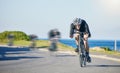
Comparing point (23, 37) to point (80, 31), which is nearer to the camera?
point (80, 31)

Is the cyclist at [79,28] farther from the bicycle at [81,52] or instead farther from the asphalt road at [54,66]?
the asphalt road at [54,66]

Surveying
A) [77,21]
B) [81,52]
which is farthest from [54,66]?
[77,21]

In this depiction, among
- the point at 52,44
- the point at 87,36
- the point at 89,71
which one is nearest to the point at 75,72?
the point at 89,71

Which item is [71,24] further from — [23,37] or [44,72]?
[23,37]

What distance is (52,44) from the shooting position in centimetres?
1780

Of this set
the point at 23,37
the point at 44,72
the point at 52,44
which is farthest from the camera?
the point at 23,37

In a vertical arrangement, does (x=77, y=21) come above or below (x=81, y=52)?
above

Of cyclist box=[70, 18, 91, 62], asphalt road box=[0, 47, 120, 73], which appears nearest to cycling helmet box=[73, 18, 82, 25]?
cyclist box=[70, 18, 91, 62]

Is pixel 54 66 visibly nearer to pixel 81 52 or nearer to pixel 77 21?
pixel 81 52

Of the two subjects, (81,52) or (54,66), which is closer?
(81,52)

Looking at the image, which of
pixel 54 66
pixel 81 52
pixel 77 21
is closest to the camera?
pixel 77 21

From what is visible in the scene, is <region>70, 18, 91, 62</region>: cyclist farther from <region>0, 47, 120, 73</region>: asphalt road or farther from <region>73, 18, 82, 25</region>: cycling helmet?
<region>0, 47, 120, 73</region>: asphalt road

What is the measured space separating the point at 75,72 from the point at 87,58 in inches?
87.3

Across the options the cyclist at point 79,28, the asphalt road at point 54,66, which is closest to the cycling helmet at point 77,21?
the cyclist at point 79,28
